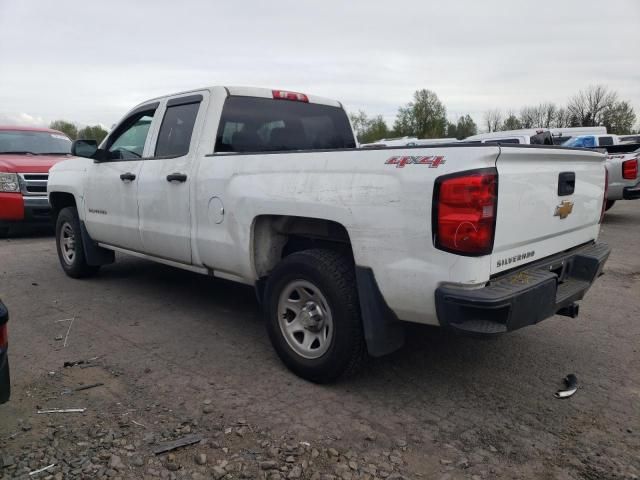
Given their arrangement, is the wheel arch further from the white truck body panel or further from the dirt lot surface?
the dirt lot surface

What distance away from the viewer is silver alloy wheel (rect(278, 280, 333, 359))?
133 inches

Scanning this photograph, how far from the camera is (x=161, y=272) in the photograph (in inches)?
265

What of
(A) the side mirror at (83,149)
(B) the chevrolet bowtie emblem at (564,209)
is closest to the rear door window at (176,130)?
(A) the side mirror at (83,149)

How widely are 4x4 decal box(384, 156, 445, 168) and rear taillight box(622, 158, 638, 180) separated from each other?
1026cm

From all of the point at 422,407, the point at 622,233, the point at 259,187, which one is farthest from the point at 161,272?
the point at 622,233

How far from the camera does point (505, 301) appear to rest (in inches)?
105

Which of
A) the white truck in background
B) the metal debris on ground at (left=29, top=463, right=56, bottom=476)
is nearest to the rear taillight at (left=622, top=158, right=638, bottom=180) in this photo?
the white truck in background

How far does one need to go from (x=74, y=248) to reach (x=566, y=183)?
5258 millimetres

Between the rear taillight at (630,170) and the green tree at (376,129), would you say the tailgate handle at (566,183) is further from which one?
the green tree at (376,129)

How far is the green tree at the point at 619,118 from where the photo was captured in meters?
58.0

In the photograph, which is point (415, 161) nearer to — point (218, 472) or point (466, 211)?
point (466, 211)

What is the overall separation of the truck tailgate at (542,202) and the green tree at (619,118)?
62.2 m

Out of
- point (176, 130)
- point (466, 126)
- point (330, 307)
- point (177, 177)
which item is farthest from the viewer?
point (466, 126)

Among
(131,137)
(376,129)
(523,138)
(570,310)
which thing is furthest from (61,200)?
(376,129)
